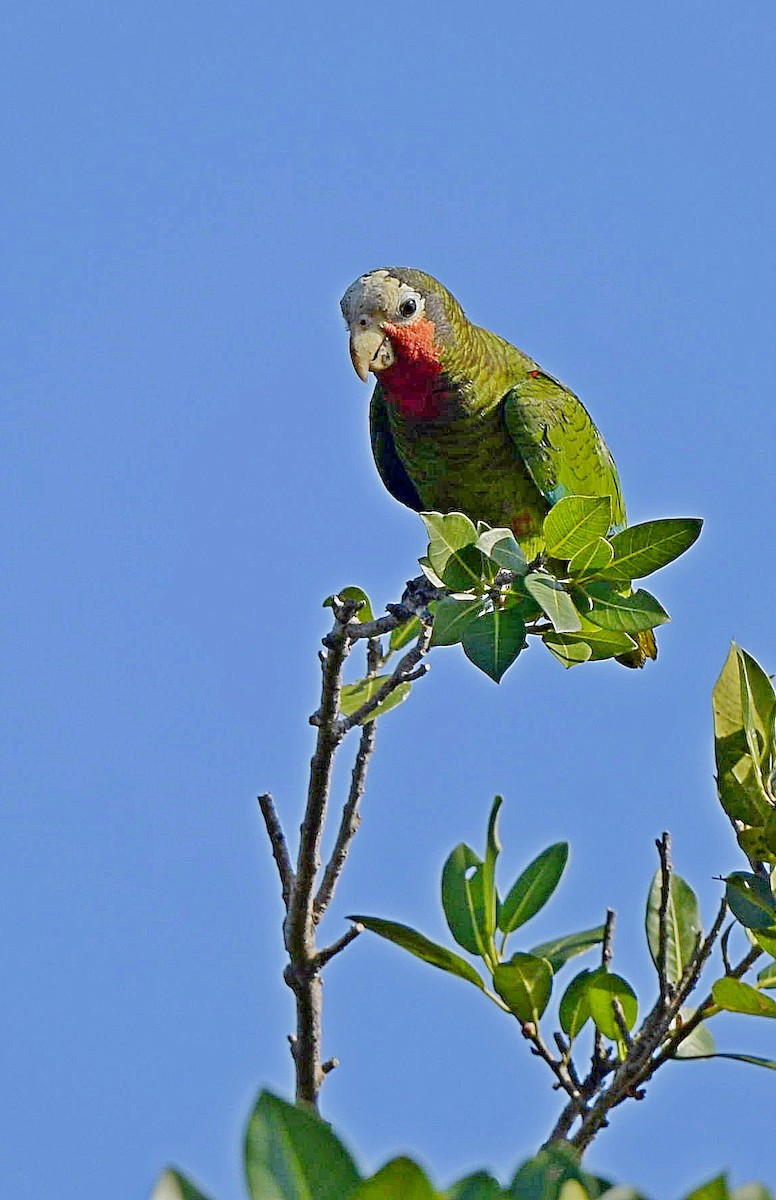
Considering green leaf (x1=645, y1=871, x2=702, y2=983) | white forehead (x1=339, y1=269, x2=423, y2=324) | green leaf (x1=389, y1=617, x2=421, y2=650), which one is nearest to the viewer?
green leaf (x1=645, y1=871, x2=702, y2=983)

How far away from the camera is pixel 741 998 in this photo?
223 cm

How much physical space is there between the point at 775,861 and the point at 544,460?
2.58 metres

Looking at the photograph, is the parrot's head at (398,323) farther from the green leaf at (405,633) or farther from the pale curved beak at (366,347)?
the green leaf at (405,633)

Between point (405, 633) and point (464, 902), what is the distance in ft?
3.12

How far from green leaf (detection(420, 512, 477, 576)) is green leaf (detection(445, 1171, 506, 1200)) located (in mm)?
1729

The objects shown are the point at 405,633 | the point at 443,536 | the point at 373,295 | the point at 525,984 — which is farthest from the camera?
the point at 373,295

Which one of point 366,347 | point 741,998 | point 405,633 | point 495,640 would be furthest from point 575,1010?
point 366,347

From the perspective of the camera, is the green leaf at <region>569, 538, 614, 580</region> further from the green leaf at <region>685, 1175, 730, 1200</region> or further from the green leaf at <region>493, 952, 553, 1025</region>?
the green leaf at <region>685, 1175, 730, 1200</region>

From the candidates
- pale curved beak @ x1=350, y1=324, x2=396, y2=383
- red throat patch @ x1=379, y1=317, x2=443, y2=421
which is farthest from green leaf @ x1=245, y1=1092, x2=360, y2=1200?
red throat patch @ x1=379, y1=317, x2=443, y2=421

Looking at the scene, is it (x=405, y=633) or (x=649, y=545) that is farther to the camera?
(x=405, y=633)

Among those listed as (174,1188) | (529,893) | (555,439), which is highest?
(555,439)

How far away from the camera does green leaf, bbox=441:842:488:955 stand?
2.52 m

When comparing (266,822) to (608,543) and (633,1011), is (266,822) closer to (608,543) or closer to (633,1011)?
(633,1011)

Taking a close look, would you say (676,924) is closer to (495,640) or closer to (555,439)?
(495,640)
